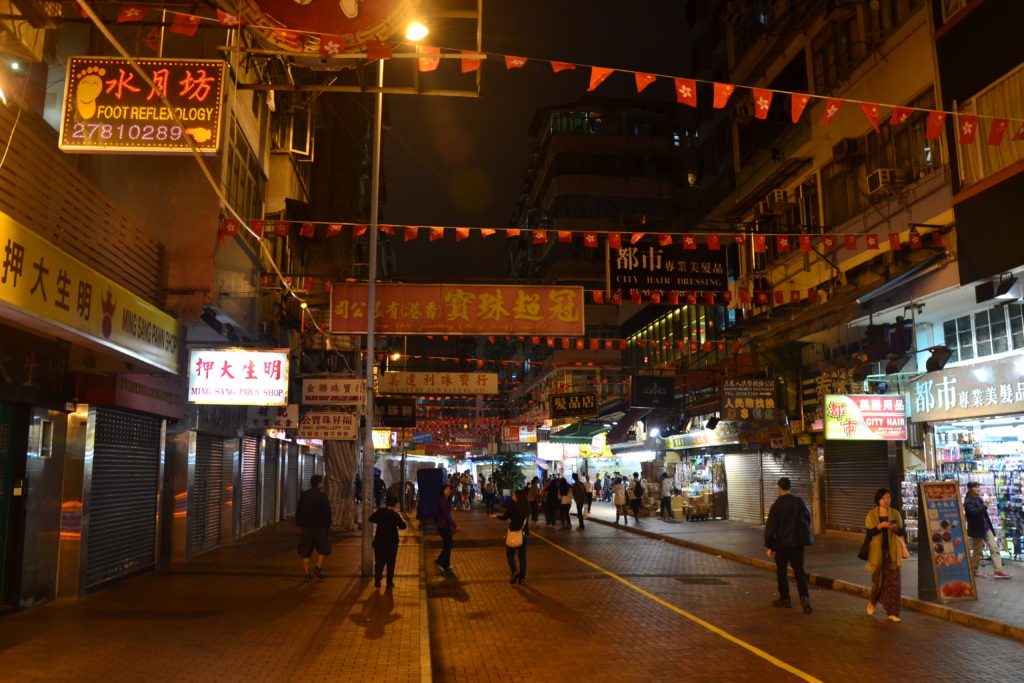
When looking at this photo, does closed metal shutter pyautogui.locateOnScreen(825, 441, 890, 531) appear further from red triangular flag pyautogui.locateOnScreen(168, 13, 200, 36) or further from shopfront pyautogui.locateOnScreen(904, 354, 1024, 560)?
red triangular flag pyautogui.locateOnScreen(168, 13, 200, 36)

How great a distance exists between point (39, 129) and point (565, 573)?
12006mm

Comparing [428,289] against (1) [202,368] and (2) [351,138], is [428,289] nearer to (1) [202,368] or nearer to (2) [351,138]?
(1) [202,368]

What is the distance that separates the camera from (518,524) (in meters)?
14.8

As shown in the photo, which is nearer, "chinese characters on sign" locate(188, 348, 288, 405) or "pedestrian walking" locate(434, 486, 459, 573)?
"chinese characters on sign" locate(188, 348, 288, 405)

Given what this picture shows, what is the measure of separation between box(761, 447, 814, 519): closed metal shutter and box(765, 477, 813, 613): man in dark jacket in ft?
38.9

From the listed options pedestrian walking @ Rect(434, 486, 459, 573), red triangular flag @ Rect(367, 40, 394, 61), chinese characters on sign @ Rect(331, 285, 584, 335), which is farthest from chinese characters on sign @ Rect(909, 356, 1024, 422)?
red triangular flag @ Rect(367, 40, 394, 61)

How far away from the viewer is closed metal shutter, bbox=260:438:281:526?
1048 inches

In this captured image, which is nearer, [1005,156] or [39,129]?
[39,129]

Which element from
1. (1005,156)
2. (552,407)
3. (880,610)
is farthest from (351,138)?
(880,610)

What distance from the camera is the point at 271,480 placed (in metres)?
27.9

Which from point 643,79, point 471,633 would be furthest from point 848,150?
point 471,633

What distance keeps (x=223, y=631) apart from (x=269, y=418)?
1282 centimetres

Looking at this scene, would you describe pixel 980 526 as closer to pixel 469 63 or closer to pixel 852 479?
pixel 852 479

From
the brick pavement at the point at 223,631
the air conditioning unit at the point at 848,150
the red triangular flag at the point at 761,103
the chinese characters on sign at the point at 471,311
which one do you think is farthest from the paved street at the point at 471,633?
the air conditioning unit at the point at 848,150
